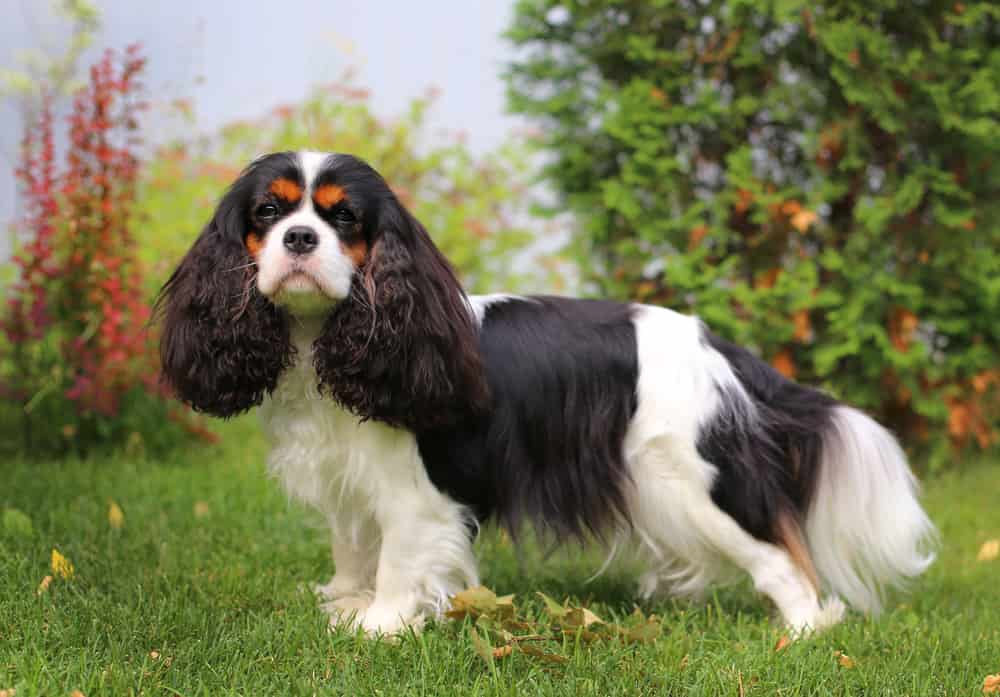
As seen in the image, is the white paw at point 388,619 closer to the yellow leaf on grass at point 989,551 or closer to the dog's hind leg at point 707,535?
the dog's hind leg at point 707,535

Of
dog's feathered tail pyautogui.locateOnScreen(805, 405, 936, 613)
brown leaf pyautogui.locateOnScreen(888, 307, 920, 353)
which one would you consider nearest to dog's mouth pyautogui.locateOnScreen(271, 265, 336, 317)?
dog's feathered tail pyautogui.locateOnScreen(805, 405, 936, 613)

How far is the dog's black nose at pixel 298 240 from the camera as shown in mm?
2672

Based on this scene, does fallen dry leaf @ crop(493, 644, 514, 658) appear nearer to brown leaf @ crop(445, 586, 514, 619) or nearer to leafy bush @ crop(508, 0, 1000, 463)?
brown leaf @ crop(445, 586, 514, 619)

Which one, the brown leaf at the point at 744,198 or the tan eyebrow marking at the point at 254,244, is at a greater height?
the brown leaf at the point at 744,198

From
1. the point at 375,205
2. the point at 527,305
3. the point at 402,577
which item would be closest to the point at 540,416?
the point at 527,305

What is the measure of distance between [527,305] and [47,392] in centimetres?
306

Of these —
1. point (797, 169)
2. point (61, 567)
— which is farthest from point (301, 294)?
point (797, 169)

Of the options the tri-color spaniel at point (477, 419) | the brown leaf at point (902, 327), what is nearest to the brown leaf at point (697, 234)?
the brown leaf at point (902, 327)

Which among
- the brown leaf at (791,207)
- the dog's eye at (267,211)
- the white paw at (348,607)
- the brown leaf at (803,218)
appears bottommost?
the white paw at (348,607)

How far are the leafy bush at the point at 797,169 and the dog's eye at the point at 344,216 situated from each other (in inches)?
112

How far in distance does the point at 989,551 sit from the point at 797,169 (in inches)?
86.6

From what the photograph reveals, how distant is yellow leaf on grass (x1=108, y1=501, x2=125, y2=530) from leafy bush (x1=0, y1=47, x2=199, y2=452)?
1.13 metres

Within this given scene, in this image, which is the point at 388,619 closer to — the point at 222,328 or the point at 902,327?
the point at 222,328

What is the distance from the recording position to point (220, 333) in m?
2.91
